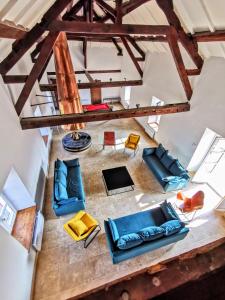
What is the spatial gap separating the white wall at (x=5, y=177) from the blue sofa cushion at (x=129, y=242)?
6.32 feet

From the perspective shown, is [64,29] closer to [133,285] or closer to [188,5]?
[188,5]

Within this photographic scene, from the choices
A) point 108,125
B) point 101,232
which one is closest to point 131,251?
point 101,232

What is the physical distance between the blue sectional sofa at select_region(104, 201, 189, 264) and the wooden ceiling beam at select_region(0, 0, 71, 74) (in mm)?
4368

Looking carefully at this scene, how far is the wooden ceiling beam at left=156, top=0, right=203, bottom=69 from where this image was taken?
3434 mm

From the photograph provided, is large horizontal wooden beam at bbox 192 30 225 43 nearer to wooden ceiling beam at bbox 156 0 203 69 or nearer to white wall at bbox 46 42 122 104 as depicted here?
wooden ceiling beam at bbox 156 0 203 69

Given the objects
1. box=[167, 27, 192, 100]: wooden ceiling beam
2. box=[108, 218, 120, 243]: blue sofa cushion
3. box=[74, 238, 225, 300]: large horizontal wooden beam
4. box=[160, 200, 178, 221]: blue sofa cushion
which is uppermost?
box=[167, 27, 192, 100]: wooden ceiling beam

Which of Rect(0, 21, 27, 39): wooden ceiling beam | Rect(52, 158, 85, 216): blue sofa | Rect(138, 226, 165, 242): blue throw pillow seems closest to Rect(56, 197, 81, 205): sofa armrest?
Rect(52, 158, 85, 216): blue sofa

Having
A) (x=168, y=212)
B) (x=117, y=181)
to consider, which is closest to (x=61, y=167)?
(x=117, y=181)

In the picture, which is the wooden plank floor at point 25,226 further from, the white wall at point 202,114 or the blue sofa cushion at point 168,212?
the white wall at point 202,114

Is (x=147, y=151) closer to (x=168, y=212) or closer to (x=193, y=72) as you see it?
(x=168, y=212)

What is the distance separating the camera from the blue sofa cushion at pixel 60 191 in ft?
14.5

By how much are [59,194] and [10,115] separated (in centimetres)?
239

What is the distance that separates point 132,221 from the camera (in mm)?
4152

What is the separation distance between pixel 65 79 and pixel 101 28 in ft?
5.23
